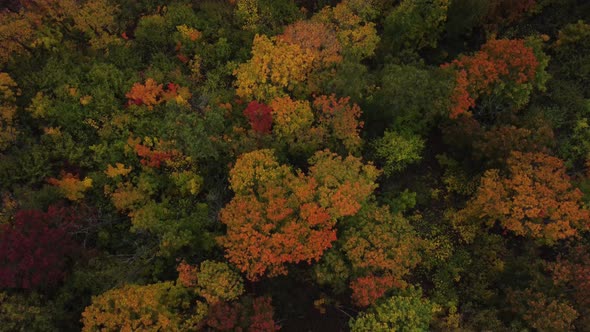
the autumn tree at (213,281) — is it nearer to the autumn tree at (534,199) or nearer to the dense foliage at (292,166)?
the dense foliage at (292,166)

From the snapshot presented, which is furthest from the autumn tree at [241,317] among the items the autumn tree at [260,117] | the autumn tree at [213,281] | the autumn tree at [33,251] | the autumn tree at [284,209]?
the autumn tree at [260,117]

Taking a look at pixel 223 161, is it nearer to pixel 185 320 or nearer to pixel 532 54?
pixel 185 320

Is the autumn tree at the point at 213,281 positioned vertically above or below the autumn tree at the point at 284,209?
below

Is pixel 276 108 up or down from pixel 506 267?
up

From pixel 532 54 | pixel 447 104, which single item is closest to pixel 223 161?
pixel 447 104

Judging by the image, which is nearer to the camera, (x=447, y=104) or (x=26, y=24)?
(x=447, y=104)
